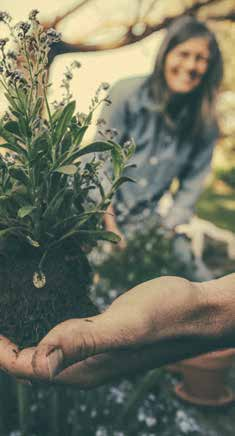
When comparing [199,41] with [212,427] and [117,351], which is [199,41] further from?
[117,351]

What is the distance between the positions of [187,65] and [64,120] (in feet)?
7.96

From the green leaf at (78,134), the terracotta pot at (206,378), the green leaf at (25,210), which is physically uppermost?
the green leaf at (78,134)

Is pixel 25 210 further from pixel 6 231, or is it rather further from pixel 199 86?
pixel 199 86

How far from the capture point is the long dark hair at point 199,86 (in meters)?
3.93

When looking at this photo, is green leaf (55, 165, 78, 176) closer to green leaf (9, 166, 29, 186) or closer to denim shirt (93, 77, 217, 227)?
green leaf (9, 166, 29, 186)

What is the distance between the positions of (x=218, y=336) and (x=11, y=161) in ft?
2.47

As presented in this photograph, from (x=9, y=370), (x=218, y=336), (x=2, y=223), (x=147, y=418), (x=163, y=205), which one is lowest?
(x=147, y=418)

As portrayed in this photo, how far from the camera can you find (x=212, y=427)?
340cm

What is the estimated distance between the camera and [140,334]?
1.49m

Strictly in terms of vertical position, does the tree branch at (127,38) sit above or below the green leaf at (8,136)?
below

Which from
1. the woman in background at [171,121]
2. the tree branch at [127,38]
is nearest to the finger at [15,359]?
the woman in background at [171,121]

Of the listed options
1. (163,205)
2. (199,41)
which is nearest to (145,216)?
(163,205)

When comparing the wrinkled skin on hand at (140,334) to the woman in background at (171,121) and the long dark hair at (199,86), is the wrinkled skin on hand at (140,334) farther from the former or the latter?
the long dark hair at (199,86)

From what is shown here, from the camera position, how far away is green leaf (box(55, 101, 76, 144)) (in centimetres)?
167
